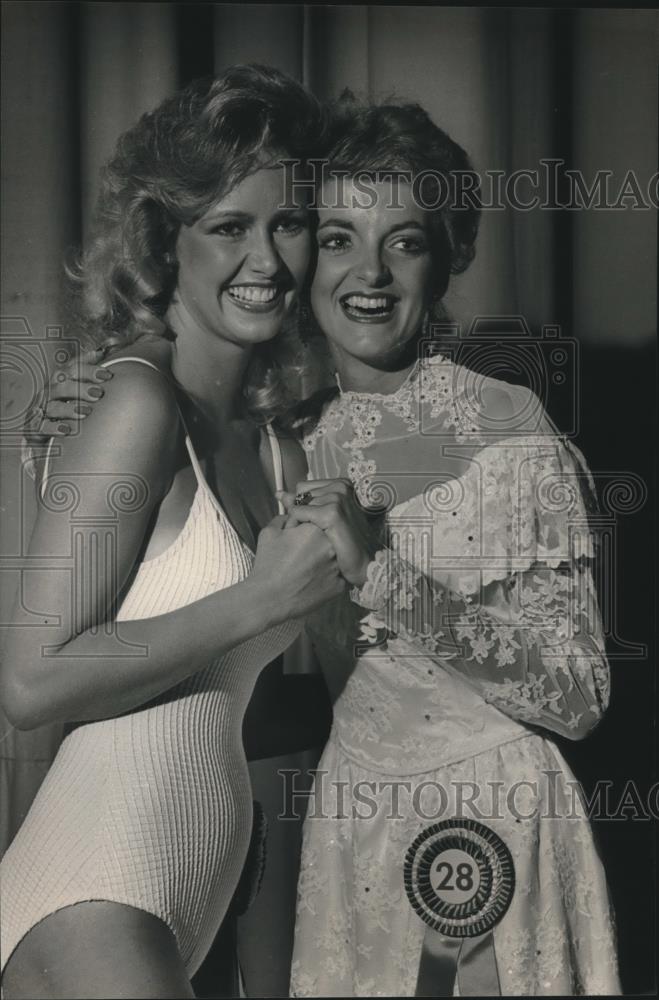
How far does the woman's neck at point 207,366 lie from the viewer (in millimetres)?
1503

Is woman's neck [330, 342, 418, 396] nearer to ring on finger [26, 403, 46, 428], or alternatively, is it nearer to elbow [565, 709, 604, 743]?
ring on finger [26, 403, 46, 428]

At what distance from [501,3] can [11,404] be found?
0.92m

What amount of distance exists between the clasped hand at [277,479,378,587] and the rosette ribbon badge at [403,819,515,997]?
0.41 m

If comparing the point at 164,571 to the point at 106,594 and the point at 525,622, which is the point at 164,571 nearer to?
the point at 106,594

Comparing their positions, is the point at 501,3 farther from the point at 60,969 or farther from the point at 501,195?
the point at 60,969

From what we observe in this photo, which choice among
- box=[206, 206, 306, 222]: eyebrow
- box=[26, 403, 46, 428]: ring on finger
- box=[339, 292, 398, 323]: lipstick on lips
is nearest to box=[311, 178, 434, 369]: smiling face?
box=[339, 292, 398, 323]: lipstick on lips

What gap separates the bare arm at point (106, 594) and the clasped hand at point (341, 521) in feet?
0.38

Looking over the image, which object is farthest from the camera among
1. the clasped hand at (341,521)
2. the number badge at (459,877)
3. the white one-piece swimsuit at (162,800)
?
the number badge at (459,877)

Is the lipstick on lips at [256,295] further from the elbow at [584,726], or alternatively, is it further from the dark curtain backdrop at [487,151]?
the elbow at [584,726]

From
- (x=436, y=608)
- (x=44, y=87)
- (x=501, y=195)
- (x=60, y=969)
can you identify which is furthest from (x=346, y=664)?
(x=44, y=87)

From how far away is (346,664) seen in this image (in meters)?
1.58

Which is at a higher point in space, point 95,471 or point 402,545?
point 95,471

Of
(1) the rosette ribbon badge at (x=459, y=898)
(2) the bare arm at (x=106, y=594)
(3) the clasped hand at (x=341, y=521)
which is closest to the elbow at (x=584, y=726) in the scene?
(1) the rosette ribbon badge at (x=459, y=898)

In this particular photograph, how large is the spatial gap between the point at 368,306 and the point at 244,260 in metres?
0.19
